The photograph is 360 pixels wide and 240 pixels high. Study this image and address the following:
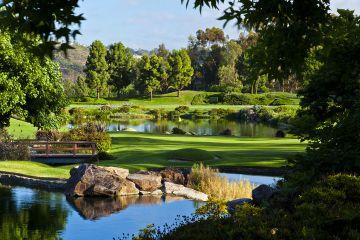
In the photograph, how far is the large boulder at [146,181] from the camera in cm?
2419

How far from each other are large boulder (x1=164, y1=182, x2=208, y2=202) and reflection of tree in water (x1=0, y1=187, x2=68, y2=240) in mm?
4701

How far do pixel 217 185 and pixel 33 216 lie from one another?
27.4 ft

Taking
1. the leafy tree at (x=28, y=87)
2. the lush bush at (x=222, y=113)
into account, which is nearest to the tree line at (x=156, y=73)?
the lush bush at (x=222, y=113)

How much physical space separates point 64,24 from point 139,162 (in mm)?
26846

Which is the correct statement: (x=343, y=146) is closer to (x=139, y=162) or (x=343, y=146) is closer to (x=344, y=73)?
(x=344, y=73)

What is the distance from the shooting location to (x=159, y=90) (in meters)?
129

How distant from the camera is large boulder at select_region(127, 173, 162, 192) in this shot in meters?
24.2

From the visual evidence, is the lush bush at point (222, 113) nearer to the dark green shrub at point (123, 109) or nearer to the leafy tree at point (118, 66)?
the dark green shrub at point (123, 109)

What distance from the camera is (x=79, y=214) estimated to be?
1994 centimetres

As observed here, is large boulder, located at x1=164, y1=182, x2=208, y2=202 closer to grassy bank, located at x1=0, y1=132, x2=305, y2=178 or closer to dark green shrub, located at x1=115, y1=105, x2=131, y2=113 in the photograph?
grassy bank, located at x1=0, y1=132, x2=305, y2=178

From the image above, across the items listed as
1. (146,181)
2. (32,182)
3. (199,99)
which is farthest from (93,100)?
(146,181)

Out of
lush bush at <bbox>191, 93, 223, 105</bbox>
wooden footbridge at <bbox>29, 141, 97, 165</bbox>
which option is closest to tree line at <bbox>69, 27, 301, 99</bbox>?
lush bush at <bbox>191, 93, 223, 105</bbox>

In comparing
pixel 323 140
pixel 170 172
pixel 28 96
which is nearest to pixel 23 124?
pixel 28 96

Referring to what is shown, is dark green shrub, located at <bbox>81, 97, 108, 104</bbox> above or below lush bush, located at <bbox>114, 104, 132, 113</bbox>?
above
